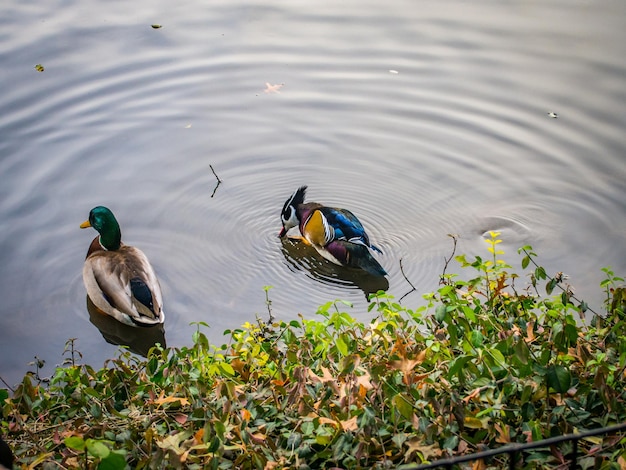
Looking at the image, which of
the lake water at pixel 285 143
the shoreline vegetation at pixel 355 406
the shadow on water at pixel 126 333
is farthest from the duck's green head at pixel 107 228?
the shoreline vegetation at pixel 355 406

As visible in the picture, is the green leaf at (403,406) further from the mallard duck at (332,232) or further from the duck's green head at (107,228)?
the duck's green head at (107,228)

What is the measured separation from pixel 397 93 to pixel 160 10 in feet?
11.8

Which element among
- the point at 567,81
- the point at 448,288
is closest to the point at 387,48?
the point at 567,81

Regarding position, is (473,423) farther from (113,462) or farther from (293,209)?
(293,209)

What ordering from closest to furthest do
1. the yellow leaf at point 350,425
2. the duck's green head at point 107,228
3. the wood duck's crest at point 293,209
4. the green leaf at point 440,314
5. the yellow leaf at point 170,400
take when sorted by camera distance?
the yellow leaf at point 350,425 → the yellow leaf at point 170,400 → the green leaf at point 440,314 → the duck's green head at point 107,228 → the wood duck's crest at point 293,209

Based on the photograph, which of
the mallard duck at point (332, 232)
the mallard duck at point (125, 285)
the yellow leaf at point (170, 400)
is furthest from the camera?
the mallard duck at point (332, 232)

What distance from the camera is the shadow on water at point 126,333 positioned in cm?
584

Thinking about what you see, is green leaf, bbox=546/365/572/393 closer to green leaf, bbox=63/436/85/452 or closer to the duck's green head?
green leaf, bbox=63/436/85/452

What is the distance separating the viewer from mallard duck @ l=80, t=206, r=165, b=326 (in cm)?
577

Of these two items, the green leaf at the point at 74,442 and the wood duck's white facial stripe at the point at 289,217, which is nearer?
the green leaf at the point at 74,442

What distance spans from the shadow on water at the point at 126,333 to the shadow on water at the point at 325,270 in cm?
123

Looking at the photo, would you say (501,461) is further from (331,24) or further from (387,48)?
(331,24)

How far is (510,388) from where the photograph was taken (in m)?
2.90

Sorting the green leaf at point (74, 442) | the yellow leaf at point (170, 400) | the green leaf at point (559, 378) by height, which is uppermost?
the green leaf at point (559, 378)
